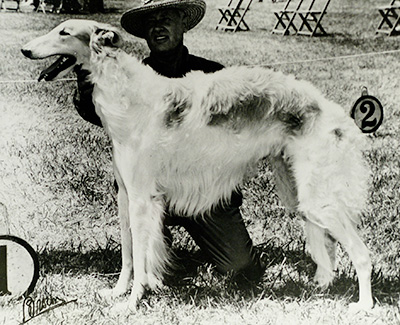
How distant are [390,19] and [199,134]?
1312mm

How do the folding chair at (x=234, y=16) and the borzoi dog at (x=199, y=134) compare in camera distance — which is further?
the folding chair at (x=234, y=16)

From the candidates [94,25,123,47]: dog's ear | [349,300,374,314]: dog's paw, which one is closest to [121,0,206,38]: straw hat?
[94,25,123,47]: dog's ear

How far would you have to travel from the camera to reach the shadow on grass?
2771mm

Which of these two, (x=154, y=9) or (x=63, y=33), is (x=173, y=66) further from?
(x=63, y=33)

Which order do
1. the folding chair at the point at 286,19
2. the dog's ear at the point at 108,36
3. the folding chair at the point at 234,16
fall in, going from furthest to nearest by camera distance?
the folding chair at the point at 286,19 < the folding chair at the point at 234,16 < the dog's ear at the point at 108,36

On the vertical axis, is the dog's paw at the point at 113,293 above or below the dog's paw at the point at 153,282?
below

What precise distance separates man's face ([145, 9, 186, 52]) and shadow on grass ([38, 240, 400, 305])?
3.68 ft

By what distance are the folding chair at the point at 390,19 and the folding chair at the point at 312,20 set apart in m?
0.32

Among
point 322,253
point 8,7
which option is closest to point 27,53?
point 8,7

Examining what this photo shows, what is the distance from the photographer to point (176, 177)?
105 inches

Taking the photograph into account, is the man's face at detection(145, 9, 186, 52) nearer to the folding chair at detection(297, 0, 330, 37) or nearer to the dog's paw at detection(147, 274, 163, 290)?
the folding chair at detection(297, 0, 330, 37)
